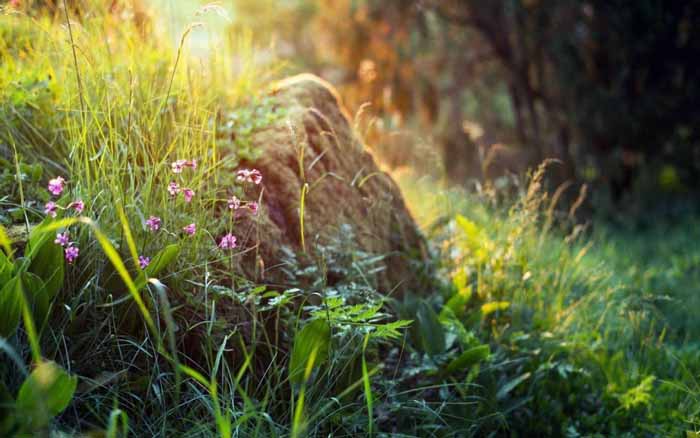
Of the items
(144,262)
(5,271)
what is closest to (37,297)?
(5,271)

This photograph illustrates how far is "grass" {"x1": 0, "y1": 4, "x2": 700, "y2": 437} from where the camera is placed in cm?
205

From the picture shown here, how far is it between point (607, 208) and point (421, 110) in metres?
2.74

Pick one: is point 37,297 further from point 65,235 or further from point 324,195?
point 324,195

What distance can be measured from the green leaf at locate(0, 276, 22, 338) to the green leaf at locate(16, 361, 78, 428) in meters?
0.28

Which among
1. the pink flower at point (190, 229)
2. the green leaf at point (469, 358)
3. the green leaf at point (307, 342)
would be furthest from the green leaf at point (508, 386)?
the pink flower at point (190, 229)

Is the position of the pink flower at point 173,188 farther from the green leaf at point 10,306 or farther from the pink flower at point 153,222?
the green leaf at point 10,306

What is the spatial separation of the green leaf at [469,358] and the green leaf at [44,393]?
1501 millimetres

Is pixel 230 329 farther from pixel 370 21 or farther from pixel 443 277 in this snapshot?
pixel 370 21

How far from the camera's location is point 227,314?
7.95ft

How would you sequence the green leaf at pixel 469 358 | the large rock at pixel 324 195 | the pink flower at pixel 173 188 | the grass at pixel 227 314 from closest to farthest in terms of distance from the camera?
the grass at pixel 227 314 → the pink flower at pixel 173 188 → the green leaf at pixel 469 358 → the large rock at pixel 324 195

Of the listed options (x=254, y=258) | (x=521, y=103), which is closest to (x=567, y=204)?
(x=521, y=103)

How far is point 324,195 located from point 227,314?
0.95m

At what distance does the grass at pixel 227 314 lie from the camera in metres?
2.05

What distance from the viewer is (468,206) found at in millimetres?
4762
